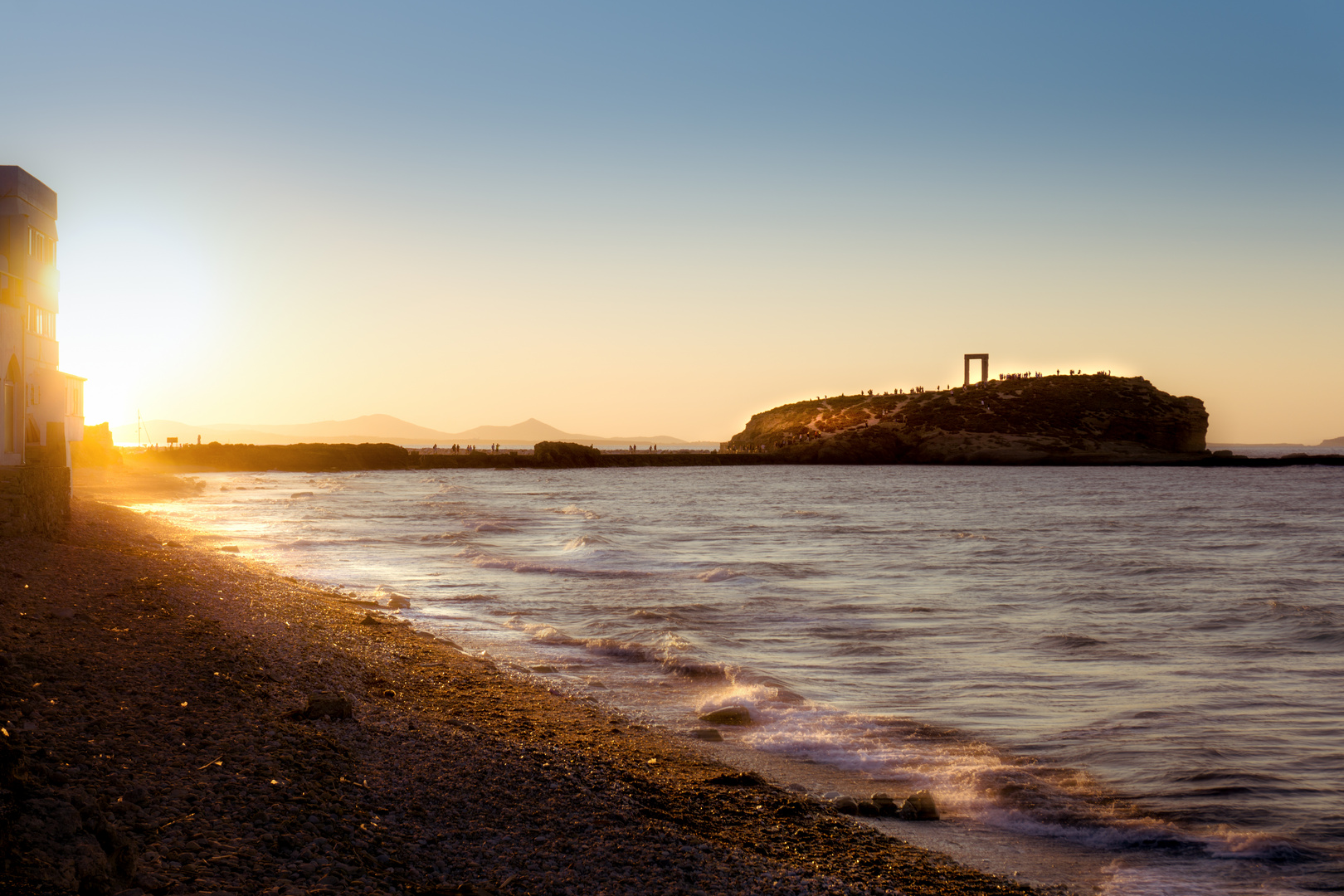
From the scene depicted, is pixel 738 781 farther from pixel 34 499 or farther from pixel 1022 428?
pixel 1022 428

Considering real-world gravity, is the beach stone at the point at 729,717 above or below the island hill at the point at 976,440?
below

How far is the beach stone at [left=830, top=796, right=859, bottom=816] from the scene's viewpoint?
7.30m

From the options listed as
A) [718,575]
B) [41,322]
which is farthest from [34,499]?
[718,575]

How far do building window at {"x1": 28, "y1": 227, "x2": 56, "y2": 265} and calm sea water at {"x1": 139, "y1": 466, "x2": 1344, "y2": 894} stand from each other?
32.5ft

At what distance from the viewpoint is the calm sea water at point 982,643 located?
785cm

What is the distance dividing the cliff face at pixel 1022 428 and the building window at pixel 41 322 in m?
116

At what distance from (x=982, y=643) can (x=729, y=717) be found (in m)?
6.67

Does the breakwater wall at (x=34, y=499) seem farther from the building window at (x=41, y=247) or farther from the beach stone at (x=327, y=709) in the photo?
the beach stone at (x=327, y=709)

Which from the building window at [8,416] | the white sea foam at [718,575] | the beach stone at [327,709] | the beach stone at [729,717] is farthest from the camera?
the white sea foam at [718,575]

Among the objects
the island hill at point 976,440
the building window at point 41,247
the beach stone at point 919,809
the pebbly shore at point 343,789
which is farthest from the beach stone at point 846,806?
the island hill at point 976,440

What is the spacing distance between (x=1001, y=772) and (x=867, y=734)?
163cm

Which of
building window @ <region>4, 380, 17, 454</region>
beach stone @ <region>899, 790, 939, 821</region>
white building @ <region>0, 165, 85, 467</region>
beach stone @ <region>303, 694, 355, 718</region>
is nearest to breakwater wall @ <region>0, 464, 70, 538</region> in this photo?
white building @ <region>0, 165, 85, 467</region>

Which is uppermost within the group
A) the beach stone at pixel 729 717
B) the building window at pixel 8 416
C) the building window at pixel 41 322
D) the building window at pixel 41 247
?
the building window at pixel 41 247

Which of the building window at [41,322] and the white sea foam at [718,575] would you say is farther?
the white sea foam at [718,575]
